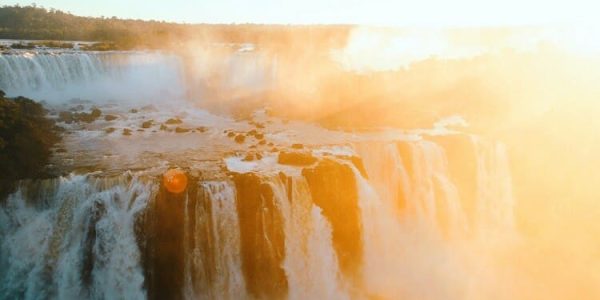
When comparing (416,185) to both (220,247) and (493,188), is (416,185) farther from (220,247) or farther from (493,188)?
(220,247)

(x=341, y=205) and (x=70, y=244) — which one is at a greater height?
(x=341, y=205)

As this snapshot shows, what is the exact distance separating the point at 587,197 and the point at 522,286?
7.07 metres

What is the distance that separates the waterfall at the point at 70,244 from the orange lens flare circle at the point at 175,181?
927 mm

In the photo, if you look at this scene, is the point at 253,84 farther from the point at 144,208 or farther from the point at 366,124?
the point at 144,208

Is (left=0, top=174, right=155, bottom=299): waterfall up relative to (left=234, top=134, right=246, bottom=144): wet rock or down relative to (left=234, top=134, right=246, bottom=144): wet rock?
down

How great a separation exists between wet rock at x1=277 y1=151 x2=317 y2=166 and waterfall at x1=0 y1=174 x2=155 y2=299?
17.3 ft

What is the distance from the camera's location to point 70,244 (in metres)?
14.2

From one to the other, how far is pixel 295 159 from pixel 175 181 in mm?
4447

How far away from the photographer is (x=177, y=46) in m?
43.1

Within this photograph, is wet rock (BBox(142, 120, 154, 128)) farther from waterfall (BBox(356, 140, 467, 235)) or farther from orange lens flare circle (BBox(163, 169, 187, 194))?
waterfall (BBox(356, 140, 467, 235))

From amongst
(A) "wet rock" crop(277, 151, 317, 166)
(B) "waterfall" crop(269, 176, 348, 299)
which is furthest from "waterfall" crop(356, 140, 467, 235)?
(B) "waterfall" crop(269, 176, 348, 299)

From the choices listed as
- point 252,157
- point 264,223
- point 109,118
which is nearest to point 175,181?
point 264,223

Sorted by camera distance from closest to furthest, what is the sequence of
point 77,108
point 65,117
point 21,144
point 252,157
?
point 21,144 < point 252,157 < point 65,117 < point 77,108

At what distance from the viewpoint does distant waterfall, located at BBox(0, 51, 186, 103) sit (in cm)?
2614
